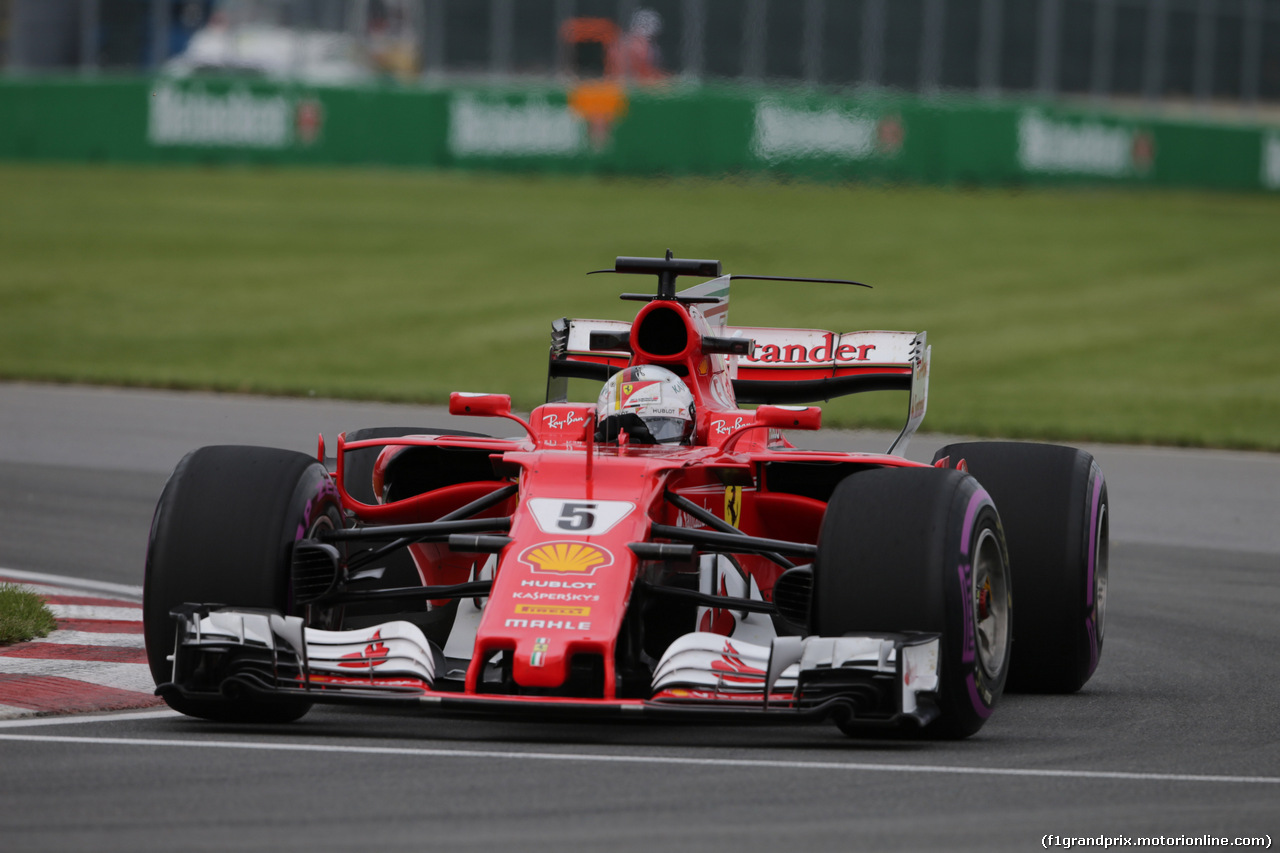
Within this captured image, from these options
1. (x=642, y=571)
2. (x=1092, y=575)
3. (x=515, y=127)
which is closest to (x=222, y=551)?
(x=642, y=571)

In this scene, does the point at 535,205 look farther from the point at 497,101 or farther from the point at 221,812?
the point at 221,812

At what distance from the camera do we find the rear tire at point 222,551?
709 centimetres

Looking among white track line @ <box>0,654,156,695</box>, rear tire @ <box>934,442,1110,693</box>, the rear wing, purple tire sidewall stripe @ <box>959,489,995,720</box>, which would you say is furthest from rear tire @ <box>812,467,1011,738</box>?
white track line @ <box>0,654,156,695</box>

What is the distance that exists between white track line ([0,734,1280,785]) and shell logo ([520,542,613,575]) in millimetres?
677

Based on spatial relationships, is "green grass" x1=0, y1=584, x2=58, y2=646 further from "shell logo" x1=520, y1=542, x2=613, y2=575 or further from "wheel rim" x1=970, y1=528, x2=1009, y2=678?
"wheel rim" x1=970, y1=528, x2=1009, y2=678

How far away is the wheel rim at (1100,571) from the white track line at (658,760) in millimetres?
2011

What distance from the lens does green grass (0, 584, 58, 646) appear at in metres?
8.59

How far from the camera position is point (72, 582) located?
10.5 metres

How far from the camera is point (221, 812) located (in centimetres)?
572

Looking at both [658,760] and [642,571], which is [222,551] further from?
[658,760]

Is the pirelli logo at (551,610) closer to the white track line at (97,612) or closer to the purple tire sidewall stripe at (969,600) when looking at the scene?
the purple tire sidewall stripe at (969,600)

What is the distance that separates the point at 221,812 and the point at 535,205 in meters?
31.1

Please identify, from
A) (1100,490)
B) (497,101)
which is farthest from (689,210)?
(1100,490)

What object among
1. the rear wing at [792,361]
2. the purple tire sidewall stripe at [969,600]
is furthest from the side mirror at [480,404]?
the purple tire sidewall stripe at [969,600]
